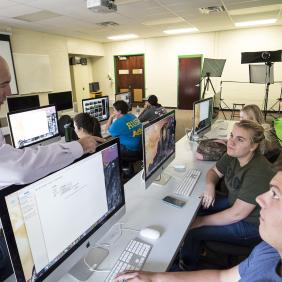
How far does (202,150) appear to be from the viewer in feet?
7.47

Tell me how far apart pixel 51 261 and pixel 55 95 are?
3.72 m

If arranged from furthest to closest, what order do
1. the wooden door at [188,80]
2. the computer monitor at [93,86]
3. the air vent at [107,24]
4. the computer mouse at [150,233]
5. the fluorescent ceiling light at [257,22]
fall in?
1. the computer monitor at [93,86]
2. the wooden door at [188,80]
3. the fluorescent ceiling light at [257,22]
4. the air vent at [107,24]
5. the computer mouse at [150,233]

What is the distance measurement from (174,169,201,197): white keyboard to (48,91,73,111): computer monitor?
2950 millimetres

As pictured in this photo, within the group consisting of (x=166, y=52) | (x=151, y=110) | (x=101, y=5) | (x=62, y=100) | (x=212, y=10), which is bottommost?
(x=151, y=110)

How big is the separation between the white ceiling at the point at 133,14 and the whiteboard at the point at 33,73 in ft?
2.47

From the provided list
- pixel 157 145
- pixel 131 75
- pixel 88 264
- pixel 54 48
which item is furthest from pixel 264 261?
pixel 131 75

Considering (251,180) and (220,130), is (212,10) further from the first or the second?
(251,180)

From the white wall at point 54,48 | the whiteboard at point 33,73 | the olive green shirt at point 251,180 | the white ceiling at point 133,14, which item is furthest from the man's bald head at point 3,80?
the whiteboard at point 33,73

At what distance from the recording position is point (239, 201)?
4.64 feet

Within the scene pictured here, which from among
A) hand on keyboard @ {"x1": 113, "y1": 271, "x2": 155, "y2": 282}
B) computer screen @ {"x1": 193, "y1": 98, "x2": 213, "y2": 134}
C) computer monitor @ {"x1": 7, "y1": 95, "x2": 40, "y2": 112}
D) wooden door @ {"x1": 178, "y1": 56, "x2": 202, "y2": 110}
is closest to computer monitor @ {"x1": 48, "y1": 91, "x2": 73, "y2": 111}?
computer monitor @ {"x1": 7, "y1": 95, "x2": 40, "y2": 112}

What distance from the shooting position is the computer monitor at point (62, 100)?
4.08m

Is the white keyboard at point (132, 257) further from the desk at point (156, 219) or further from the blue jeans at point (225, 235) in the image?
the blue jeans at point (225, 235)

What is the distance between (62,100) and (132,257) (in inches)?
148

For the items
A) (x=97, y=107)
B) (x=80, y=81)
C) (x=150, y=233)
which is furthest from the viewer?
(x=80, y=81)
